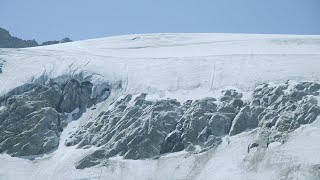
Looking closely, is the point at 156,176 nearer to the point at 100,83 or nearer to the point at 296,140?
the point at 296,140

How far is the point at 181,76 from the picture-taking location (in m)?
57.1

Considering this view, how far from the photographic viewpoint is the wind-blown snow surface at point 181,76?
132 ft

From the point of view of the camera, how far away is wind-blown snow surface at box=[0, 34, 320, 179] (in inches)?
1583

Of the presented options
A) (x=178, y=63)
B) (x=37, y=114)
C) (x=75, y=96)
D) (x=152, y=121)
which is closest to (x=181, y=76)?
(x=178, y=63)

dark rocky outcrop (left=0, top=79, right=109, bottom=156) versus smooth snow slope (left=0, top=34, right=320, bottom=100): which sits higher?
smooth snow slope (left=0, top=34, right=320, bottom=100)

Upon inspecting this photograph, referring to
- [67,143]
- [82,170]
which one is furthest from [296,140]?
[67,143]

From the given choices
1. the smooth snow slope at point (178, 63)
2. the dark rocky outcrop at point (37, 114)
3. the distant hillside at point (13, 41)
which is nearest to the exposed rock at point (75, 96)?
the dark rocky outcrop at point (37, 114)

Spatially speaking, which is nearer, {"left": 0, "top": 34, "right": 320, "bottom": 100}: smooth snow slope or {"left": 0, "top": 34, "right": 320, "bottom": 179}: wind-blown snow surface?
{"left": 0, "top": 34, "right": 320, "bottom": 179}: wind-blown snow surface

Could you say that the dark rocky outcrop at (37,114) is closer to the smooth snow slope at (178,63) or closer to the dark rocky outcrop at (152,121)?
the dark rocky outcrop at (152,121)

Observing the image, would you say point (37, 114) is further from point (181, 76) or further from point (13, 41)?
point (13, 41)

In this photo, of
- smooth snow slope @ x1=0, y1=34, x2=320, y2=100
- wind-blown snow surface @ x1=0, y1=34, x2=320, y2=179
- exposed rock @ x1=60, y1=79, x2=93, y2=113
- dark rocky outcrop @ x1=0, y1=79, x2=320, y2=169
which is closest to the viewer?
wind-blown snow surface @ x1=0, y1=34, x2=320, y2=179

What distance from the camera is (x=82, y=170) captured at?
4403 centimetres

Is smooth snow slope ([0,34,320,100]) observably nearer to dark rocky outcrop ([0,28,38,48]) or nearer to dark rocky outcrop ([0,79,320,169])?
dark rocky outcrop ([0,79,320,169])

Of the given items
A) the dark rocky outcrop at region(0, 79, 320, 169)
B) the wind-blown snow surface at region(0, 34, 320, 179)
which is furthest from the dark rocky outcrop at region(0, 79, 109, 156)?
the wind-blown snow surface at region(0, 34, 320, 179)
